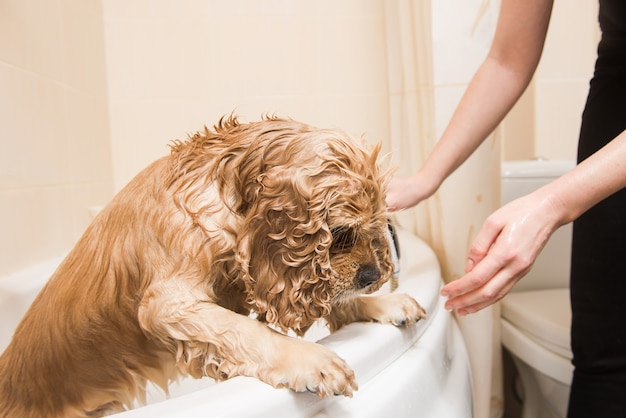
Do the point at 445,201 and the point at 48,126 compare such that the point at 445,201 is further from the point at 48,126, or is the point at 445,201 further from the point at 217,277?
the point at 48,126

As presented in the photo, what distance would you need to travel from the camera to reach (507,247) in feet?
2.71

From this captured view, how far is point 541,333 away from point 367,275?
114cm

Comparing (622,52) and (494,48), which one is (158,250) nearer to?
(494,48)

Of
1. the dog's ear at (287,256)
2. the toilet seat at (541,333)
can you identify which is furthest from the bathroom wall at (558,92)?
the dog's ear at (287,256)

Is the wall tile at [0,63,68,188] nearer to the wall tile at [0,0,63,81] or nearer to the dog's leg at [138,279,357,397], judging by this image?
the wall tile at [0,0,63,81]

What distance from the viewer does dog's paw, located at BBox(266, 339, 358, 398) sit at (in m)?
0.70

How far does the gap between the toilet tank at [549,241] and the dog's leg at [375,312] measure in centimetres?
132

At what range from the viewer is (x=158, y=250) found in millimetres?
876

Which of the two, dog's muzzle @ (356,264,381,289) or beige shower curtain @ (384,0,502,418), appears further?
beige shower curtain @ (384,0,502,418)

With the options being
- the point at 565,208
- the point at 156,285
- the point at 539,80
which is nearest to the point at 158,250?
the point at 156,285

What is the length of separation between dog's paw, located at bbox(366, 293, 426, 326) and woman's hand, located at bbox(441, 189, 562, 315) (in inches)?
5.9

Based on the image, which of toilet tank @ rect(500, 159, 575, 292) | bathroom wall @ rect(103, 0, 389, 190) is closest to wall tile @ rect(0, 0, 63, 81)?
bathroom wall @ rect(103, 0, 389, 190)

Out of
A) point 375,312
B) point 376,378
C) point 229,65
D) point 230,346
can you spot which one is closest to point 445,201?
point 375,312

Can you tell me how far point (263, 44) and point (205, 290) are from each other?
1837 mm
